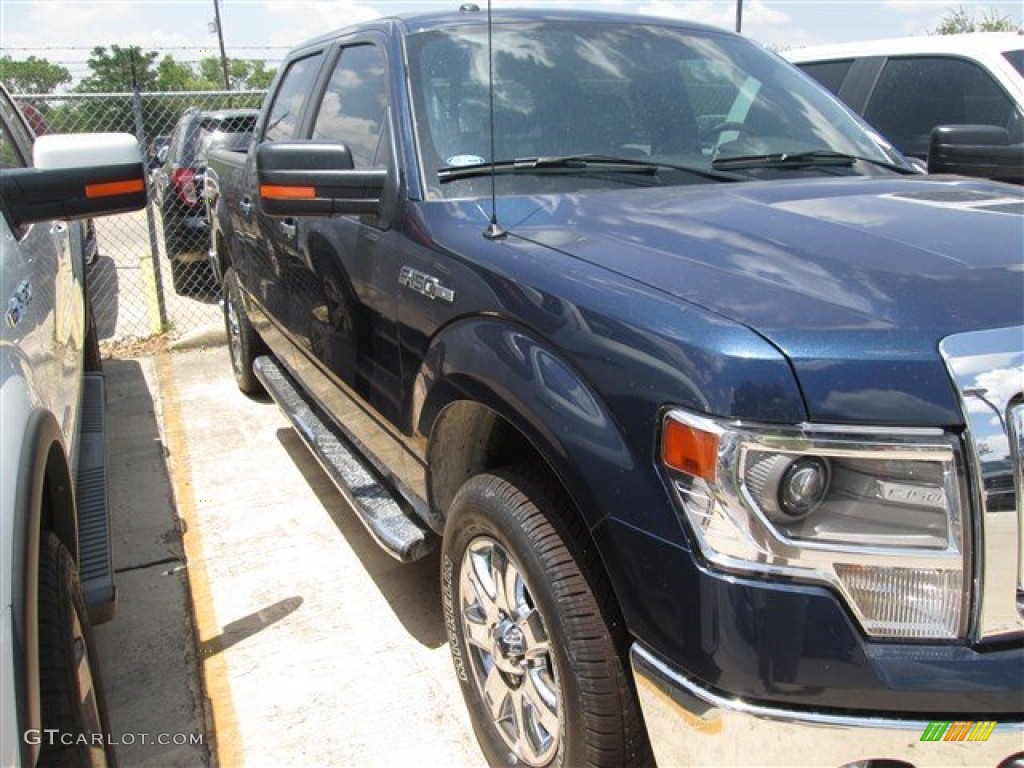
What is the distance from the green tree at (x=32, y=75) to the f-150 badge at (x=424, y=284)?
7.16 metres

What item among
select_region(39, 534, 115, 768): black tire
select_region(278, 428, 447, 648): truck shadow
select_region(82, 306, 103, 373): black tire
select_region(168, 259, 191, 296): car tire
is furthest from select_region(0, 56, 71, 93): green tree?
select_region(39, 534, 115, 768): black tire

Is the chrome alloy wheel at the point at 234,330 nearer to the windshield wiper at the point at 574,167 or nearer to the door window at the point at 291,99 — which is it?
the door window at the point at 291,99

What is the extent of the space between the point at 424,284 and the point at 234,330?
11.9 ft

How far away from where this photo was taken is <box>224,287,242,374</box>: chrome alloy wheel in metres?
5.61

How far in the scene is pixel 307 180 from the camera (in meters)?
2.61

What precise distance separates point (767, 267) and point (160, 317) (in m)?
6.79

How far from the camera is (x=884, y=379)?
1.52m

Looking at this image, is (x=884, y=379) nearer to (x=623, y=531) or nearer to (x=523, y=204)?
(x=623, y=531)


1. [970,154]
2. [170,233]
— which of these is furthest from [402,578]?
[170,233]

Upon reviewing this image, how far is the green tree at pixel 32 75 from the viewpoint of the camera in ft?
28.5

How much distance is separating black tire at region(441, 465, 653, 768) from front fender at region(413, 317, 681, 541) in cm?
18

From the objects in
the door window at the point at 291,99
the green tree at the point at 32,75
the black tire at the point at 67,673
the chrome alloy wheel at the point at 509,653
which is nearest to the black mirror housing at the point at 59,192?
the black tire at the point at 67,673

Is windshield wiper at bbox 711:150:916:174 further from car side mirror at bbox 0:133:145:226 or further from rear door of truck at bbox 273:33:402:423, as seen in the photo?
car side mirror at bbox 0:133:145:226

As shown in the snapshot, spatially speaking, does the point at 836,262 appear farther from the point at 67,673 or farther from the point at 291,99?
the point at 291,99
